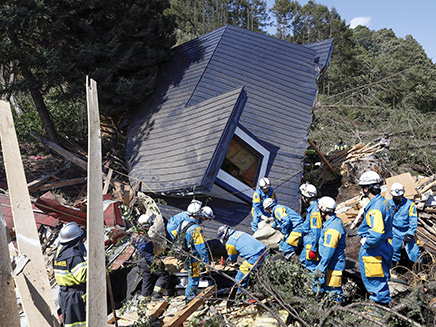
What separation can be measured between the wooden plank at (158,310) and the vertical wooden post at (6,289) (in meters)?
3.44

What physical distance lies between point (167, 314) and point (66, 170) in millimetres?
6135

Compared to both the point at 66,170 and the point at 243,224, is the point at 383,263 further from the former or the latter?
the point at 66,170

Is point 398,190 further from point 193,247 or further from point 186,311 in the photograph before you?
point 186,311

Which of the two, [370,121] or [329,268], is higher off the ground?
[370,121]

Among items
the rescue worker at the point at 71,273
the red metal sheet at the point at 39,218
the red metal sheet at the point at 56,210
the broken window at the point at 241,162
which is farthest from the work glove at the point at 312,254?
the red metal sheet at the point at 39,218

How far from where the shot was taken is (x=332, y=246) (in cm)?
476

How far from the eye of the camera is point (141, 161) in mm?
8805

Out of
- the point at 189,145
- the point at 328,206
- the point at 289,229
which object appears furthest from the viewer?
the point at 189,145

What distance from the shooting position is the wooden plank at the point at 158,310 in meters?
4.98

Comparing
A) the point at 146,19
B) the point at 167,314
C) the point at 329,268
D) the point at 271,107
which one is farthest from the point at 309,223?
the point at 146,19

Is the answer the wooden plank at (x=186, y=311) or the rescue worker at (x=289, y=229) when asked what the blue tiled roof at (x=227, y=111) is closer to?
the rescue worker at (x=289, y=229)

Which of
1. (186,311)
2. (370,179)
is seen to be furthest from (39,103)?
(370,179)

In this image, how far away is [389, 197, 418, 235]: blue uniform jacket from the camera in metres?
5.81

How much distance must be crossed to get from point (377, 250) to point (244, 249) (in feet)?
6.74
